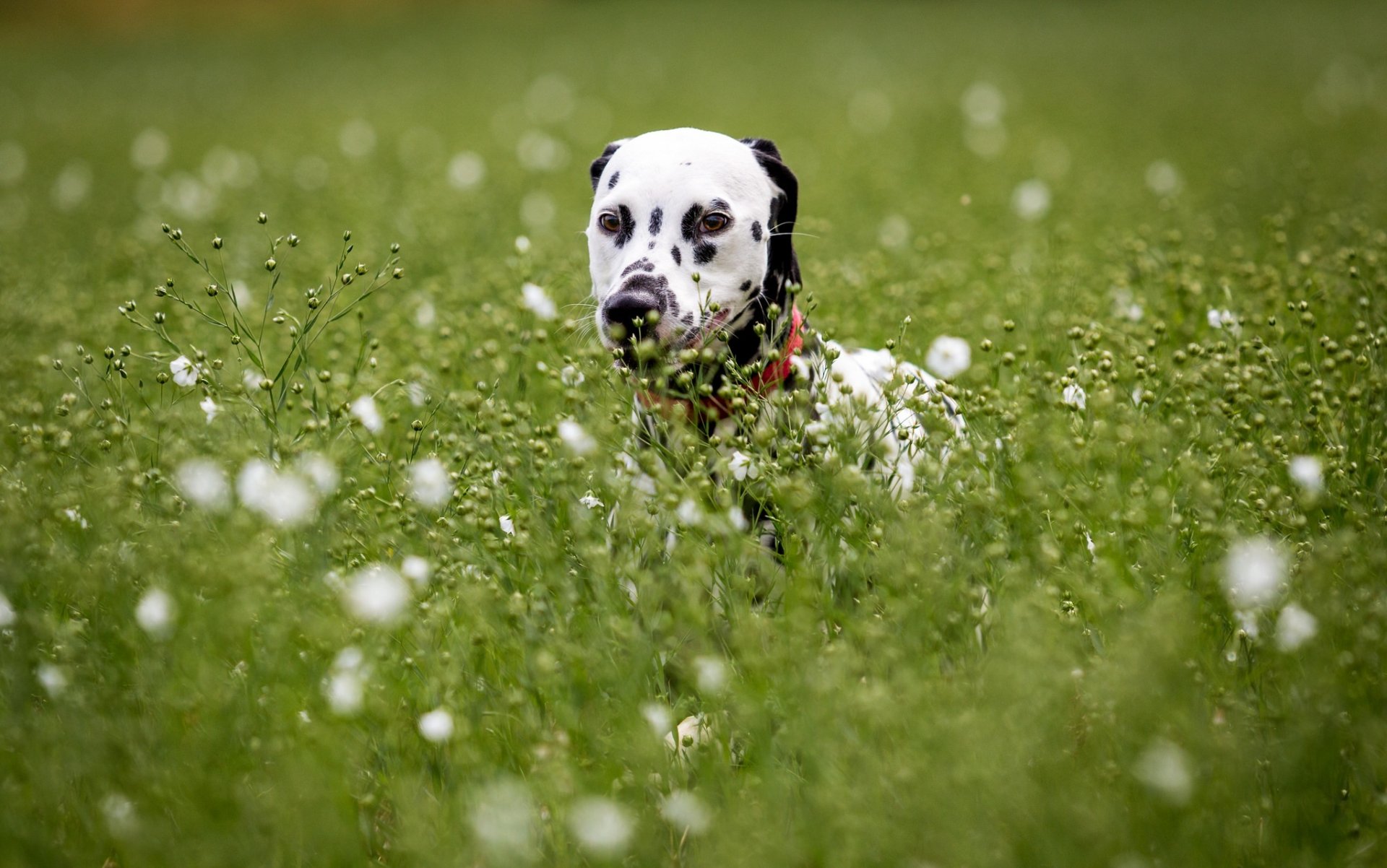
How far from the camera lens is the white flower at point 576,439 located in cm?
273

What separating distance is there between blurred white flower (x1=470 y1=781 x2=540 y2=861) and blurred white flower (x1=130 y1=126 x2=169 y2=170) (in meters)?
12.0

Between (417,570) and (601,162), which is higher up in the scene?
(601,162)

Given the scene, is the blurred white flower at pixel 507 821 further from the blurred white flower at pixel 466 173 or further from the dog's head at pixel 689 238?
the blurred white flower at pixel 466 173

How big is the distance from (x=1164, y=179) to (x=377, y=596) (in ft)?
26.4

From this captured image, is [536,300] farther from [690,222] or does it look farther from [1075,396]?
[1075,396]

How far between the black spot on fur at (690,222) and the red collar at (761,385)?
46cm

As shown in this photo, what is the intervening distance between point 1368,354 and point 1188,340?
863 millimetres

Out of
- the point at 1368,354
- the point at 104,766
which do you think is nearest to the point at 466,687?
the point at 104,766

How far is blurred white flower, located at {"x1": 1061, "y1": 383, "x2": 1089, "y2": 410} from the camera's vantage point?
303 cm

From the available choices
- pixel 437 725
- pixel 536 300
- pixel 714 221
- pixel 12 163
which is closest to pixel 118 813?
pixel 437 725

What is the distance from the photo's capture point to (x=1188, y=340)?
14.4 feet

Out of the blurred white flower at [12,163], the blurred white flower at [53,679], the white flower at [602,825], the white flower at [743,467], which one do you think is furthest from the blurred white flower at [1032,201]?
the blurred white flower at [12,163]

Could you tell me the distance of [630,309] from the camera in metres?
3.35

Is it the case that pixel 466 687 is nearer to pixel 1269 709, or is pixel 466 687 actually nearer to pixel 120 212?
pixel 1269 709
